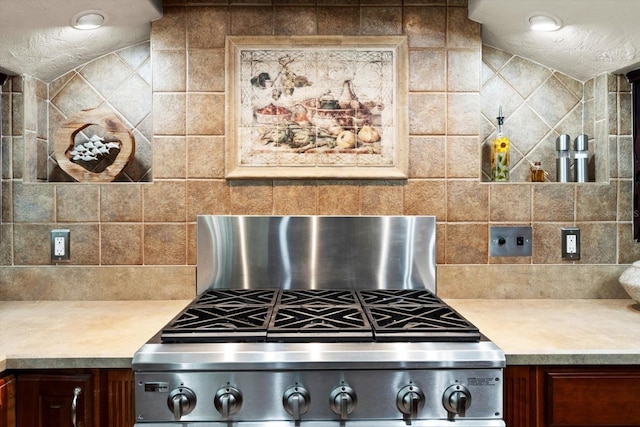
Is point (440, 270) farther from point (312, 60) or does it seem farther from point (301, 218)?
point (312, 60)

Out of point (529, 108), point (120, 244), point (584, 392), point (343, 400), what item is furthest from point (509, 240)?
point (120, 244)

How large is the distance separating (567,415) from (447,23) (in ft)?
4.87

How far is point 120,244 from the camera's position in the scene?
6.18 ft

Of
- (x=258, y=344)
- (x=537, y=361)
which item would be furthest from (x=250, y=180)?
(x=537, y=361)

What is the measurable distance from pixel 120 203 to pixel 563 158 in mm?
1854

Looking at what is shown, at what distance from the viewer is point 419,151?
189cm

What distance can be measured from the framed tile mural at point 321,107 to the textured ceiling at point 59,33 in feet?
1.50

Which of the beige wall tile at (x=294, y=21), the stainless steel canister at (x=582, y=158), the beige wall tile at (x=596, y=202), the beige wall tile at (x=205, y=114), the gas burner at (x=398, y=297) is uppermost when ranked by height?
the beige wall tile at (x=294, y=21)

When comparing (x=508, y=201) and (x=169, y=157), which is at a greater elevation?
(x=169, y=157)

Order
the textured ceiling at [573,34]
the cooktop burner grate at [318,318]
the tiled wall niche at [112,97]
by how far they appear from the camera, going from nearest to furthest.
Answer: the cooktop burner grate at [318,318] → the textured ceiling at [573,34] → the tiled wall niche at [112,97]

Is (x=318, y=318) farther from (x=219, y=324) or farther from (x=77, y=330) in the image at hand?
(x=77, y=330)

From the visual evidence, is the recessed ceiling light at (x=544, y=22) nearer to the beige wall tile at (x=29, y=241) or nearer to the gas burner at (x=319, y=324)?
the gas burner at (x=319, y=324)

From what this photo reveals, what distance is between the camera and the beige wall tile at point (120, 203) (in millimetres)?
1871

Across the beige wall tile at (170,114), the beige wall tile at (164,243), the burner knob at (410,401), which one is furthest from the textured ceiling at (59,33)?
the burner knob at (410,401)
